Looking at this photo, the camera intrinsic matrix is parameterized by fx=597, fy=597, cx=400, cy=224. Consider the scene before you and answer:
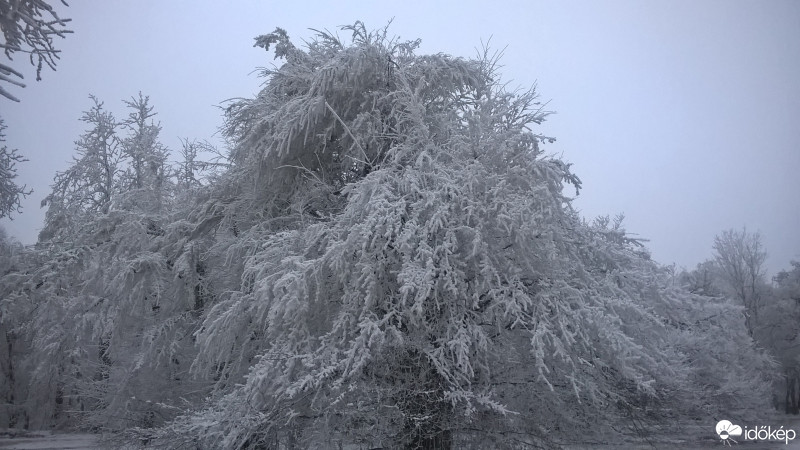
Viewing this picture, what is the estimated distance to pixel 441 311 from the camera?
7.19m

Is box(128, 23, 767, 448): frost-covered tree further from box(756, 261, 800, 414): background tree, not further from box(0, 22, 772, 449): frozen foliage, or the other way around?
box(756, 261, 800, 414): background tree

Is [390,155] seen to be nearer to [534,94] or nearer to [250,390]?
[534,94]

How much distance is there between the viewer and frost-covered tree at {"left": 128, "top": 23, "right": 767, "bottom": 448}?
21.7 ft

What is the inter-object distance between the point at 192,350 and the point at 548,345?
7258 millimetres

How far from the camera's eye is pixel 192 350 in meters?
11.3

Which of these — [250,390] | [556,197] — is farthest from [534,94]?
[250,390]

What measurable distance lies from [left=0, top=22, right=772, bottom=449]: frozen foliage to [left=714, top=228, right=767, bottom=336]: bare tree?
20957mm
